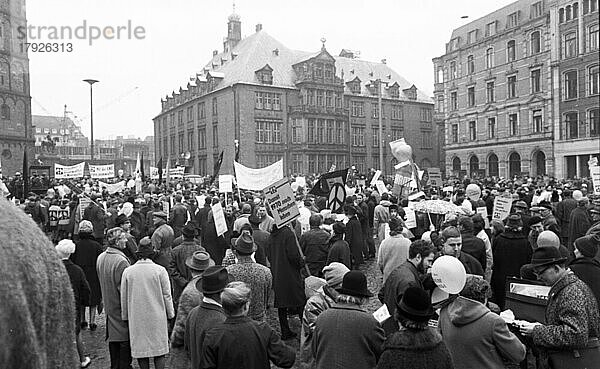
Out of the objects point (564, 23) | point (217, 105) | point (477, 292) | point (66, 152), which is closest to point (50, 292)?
point (477, 292)

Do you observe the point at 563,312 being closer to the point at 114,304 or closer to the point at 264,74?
the point at 114,304

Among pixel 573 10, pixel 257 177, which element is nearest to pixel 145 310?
pixel 257 177

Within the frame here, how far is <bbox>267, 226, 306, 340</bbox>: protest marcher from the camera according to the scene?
334 inches

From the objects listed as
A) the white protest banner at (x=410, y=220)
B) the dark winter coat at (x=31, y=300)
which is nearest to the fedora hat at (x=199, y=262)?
the dark winter coat at (x=31, y=300)

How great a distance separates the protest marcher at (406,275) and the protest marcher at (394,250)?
117 centimetres

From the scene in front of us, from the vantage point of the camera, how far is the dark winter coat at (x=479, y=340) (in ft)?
12.8

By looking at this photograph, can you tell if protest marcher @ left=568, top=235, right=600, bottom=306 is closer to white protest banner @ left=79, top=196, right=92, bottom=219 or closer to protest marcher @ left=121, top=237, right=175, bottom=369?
protest marcher @ left=121, top=237, right=175, bottom=369

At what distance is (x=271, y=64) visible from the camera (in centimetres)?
5550

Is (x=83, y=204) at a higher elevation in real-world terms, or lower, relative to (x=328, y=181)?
lower

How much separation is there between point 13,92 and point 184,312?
52561mm

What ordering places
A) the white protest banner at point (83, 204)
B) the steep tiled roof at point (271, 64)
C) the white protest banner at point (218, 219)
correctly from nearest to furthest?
the white protest banner at point (218, 219)
the white protest banner at point (83, 204)
the steep tiled roof at point (271, 64)

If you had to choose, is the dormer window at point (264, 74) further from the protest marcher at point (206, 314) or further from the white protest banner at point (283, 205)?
the protest marcher at point (206, 314)

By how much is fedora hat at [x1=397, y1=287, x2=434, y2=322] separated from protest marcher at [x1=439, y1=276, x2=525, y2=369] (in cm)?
61

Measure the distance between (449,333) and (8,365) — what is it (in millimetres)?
3757
